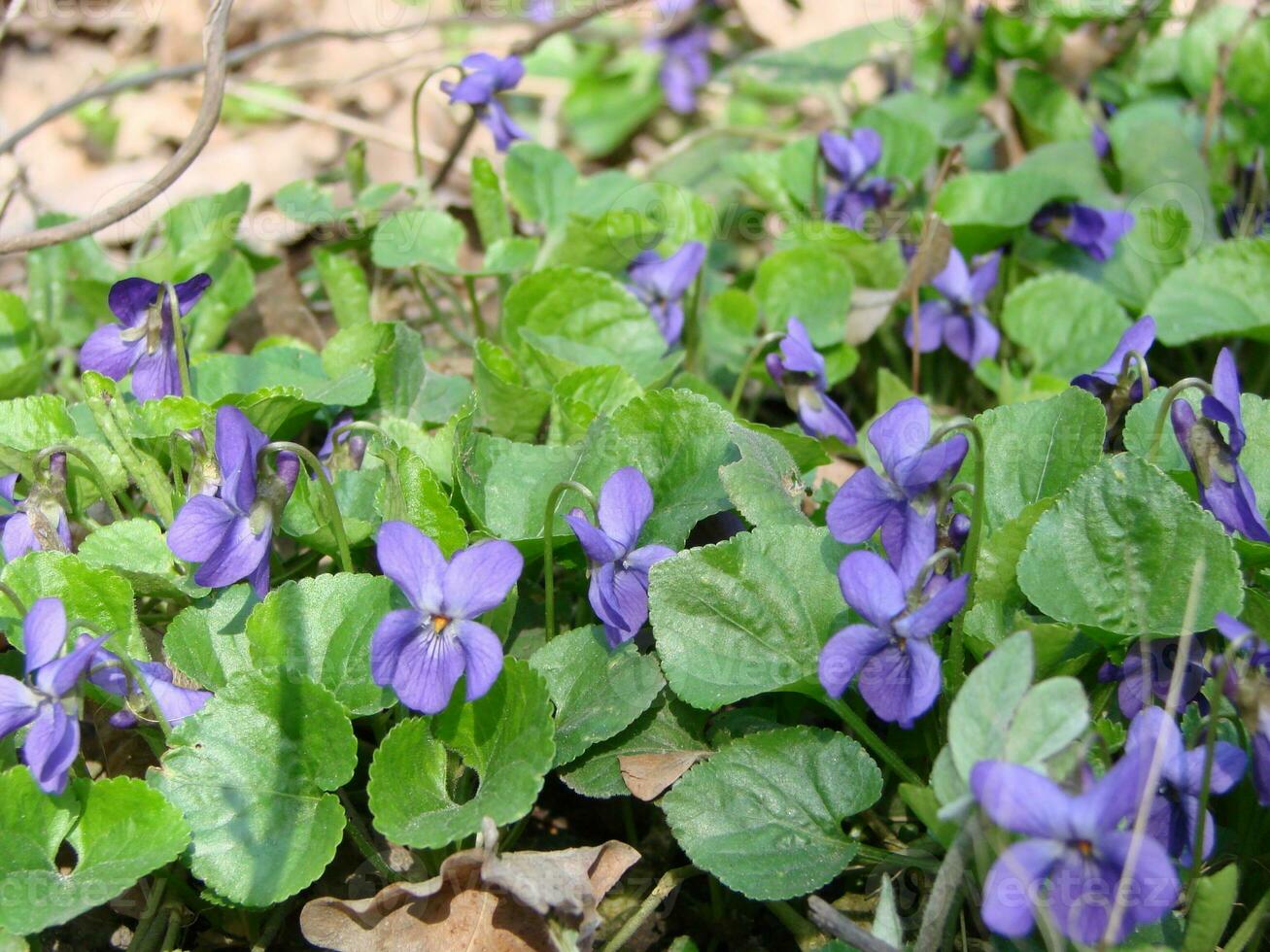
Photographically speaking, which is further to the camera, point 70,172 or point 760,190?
point 70,172

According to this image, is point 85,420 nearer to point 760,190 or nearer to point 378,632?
point 378,632

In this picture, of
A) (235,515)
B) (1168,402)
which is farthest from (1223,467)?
(235,515)

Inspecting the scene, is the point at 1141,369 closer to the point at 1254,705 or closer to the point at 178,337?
the point at 1254,705

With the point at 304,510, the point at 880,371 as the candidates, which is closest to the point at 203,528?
the point at 304,510

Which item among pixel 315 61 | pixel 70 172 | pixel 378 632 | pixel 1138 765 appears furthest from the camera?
pixel 315 61

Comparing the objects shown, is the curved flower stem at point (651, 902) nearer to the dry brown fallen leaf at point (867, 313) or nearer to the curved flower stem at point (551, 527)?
the curved flower stem at point (551, 527)

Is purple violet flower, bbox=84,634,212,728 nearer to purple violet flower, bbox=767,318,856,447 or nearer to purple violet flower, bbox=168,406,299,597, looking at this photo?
purple violet flower, bbox=168,406,299,597
